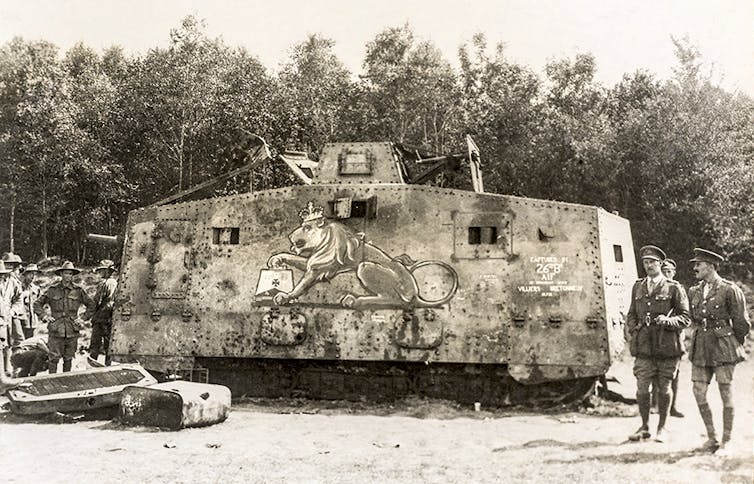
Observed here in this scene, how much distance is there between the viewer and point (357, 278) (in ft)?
29.2

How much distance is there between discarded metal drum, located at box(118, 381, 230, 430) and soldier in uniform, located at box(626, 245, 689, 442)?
169 inches

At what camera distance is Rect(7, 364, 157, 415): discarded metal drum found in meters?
7.71

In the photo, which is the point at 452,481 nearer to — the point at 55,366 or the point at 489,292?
the point at 489,292

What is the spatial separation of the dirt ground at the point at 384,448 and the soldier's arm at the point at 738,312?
3.15 feet

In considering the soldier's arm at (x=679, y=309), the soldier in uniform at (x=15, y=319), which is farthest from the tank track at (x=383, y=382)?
the soldier in uniform at (x=15, y=319)

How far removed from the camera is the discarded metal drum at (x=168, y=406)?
7.27 meters

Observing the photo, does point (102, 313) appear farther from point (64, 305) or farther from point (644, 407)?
point (644, 407)

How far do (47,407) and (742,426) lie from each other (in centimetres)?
718

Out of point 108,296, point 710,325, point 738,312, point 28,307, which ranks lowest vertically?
point 710,325

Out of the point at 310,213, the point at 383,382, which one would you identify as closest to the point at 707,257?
the point at 383,382

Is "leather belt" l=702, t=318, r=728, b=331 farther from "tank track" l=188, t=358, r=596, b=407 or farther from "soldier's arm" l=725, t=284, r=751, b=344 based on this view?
"tank track" l=188, t=358, r=596, b=407

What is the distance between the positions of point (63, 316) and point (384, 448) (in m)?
5.77

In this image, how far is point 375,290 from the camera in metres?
8.84

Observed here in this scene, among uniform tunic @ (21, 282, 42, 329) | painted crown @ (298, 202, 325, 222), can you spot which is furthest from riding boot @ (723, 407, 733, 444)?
uniform tunic @ (21, 282, 42, 329)
